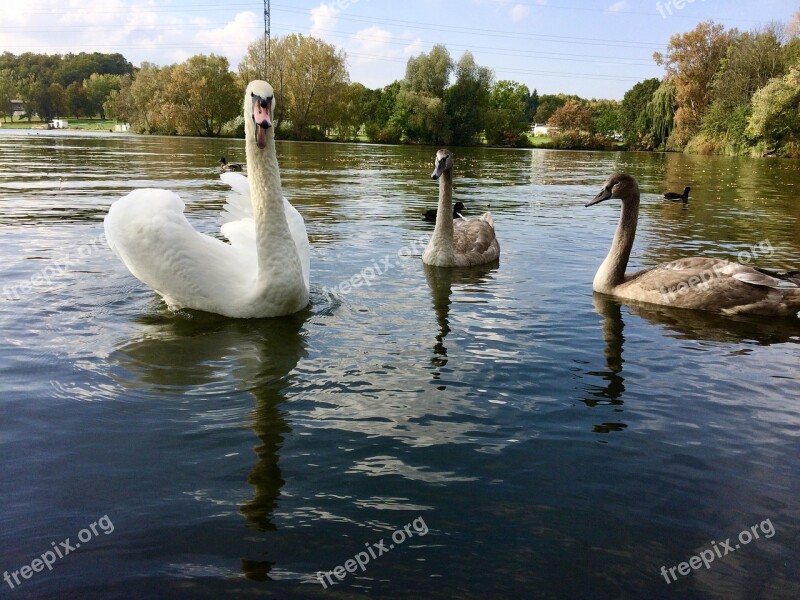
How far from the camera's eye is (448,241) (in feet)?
36.8

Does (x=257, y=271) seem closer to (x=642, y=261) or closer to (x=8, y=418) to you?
(x=8, y=418)

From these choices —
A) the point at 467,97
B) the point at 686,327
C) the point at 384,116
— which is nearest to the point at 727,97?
the point at 467,97

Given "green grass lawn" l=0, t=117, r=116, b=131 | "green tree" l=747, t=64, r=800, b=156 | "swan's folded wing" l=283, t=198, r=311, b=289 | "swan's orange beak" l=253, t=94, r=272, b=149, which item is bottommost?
"swan's folded wing" l=283, t=198, r=311, b=289

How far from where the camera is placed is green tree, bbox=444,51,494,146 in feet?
301

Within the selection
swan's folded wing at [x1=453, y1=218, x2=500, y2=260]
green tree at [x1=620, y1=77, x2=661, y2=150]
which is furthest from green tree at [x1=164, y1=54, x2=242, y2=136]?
swan's folded wing at [x1=453, y1=218, x2=500, y2=260]

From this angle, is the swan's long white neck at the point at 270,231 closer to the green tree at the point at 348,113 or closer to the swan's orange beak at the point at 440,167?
the swan's orange beak at the point at 440,167

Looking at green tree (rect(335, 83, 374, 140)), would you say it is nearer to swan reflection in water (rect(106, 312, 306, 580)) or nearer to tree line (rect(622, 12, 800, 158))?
tree line (rect(622, 12, 800, 158))

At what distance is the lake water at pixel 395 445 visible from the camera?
3.49 meters

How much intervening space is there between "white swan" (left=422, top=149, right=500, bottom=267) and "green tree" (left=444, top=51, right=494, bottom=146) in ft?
272

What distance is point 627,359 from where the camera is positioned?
678 centimetres

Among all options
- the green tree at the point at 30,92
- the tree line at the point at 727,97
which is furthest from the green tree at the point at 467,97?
the green tree at the point at 30,92

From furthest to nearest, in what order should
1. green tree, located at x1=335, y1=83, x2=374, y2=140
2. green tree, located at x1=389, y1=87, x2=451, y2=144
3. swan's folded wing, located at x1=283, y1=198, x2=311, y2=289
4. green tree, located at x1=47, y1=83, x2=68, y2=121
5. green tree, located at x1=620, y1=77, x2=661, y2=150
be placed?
1. green tree, located at x1=47, y1=83, x2=68, y2=121
2. green tree, located at x1=620, y1=77, x2=661, y2=150
3. green tree, located at x1=335, y1=83, x2=374, y2=140
4. green tree, located at x1=389, y1=87, x2=451, y2=144
5. swan's folded wing, located at x1=283, y1=198, x2=311, y2=289

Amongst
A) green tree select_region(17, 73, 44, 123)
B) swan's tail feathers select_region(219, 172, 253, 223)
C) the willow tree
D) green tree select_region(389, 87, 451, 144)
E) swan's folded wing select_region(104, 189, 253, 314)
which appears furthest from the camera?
green tree select_region(17, 73, 44, 123)

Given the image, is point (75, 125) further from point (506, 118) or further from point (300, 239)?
point (300, 239)
